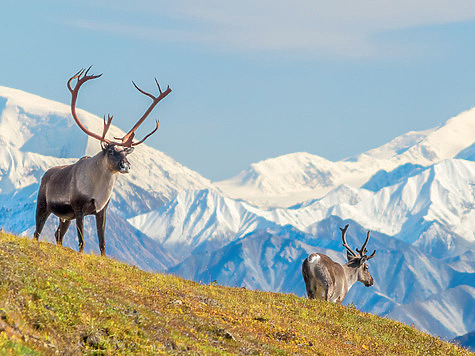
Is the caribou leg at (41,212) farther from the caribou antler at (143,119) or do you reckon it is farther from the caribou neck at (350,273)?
the caribou neck at (350,273)

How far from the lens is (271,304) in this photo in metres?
26.5

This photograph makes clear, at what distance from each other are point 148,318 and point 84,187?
1122 cm

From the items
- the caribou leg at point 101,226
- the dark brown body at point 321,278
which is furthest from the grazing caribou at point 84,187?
the dark brown body at point 321,278

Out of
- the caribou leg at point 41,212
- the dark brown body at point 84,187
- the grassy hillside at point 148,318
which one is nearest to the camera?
the grassy hillside at point 148,318

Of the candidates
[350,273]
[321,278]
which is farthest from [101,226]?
[350,273]

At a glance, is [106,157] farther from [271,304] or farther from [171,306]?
[171,306]

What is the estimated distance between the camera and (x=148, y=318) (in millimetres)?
17453

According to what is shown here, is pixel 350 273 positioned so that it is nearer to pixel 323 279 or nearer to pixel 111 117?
pixel 323 279

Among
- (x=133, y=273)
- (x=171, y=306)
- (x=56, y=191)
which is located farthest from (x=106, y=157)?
(x=171, y=306)

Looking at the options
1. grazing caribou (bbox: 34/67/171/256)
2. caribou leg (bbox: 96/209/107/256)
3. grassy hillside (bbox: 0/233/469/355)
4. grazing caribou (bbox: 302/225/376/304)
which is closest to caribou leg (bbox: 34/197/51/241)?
grazing caribou (bbox: 34/67/171/256)

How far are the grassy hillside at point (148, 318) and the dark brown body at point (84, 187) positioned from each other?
3.35 meters

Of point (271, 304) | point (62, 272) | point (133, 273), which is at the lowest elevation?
point (271, 304)

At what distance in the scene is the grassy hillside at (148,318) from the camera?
588 inches

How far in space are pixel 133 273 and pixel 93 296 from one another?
6.29 metres
